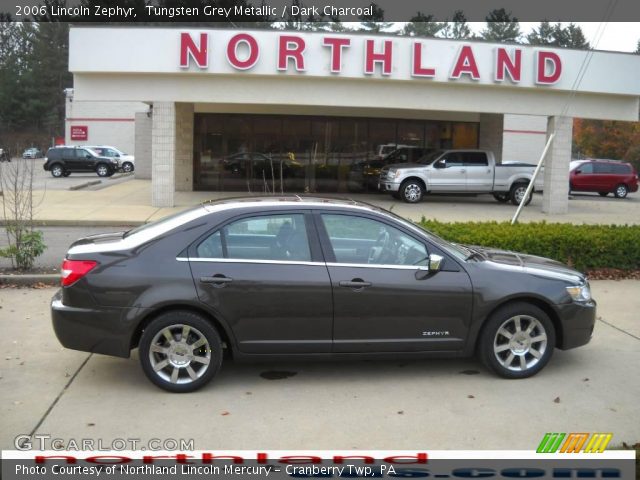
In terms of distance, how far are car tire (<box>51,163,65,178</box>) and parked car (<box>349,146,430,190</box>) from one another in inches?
735

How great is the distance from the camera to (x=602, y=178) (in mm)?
30828

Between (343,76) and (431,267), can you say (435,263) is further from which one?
(343,76)

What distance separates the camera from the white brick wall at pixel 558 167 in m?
20.8

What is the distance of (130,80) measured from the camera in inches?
755

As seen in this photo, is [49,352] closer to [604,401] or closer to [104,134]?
[604,401]

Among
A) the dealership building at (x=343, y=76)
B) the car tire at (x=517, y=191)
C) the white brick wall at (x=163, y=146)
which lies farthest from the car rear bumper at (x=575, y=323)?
the car tire at (x=517, y=191)

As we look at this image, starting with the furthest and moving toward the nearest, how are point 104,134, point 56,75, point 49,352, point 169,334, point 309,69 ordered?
point 56,75
point 104,134
point 309,69
point 49,352
point 169,334

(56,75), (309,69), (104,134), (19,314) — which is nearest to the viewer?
(19,314)

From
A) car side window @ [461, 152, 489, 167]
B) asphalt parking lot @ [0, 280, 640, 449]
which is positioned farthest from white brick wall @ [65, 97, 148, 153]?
asphalt parking lot @ [0, 280, 640, 449]

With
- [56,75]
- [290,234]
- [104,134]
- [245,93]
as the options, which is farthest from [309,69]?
[56,75]

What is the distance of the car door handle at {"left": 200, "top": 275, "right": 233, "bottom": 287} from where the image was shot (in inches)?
217

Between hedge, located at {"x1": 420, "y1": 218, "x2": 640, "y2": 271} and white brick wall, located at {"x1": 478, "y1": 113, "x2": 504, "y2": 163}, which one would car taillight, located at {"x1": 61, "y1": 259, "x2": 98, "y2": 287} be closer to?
hedge, located at {"x1": 420, "y1": 218, "x2": 640, "y2": 271}

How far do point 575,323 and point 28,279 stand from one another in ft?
22.7

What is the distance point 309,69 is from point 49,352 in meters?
13.9
